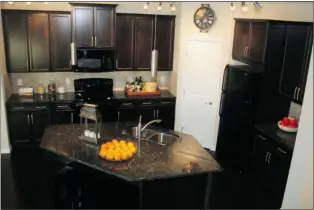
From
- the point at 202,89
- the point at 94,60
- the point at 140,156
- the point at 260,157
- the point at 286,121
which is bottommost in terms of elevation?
the point at 260,157

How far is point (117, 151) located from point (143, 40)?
3047mm

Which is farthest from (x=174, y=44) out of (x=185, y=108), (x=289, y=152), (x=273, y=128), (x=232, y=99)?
(x=289, y=152)

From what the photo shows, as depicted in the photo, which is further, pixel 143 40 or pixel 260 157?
pixel 143 40

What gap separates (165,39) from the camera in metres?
5.83

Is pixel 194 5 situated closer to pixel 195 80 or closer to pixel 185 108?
pixel 195 80

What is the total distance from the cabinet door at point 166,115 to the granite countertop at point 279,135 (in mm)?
1951

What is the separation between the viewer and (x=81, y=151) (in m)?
3.46

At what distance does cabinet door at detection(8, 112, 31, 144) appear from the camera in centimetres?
520

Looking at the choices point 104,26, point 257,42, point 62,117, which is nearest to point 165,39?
point 104,26

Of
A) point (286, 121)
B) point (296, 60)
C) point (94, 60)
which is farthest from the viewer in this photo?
point (94, 60)

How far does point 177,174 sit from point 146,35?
11.2ft

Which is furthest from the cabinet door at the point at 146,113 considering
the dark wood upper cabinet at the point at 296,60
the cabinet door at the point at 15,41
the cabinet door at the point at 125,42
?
the dark wood upper cabinet at the point at 296,60

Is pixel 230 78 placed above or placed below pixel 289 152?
above

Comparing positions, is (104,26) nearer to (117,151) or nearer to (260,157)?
(117,151)
